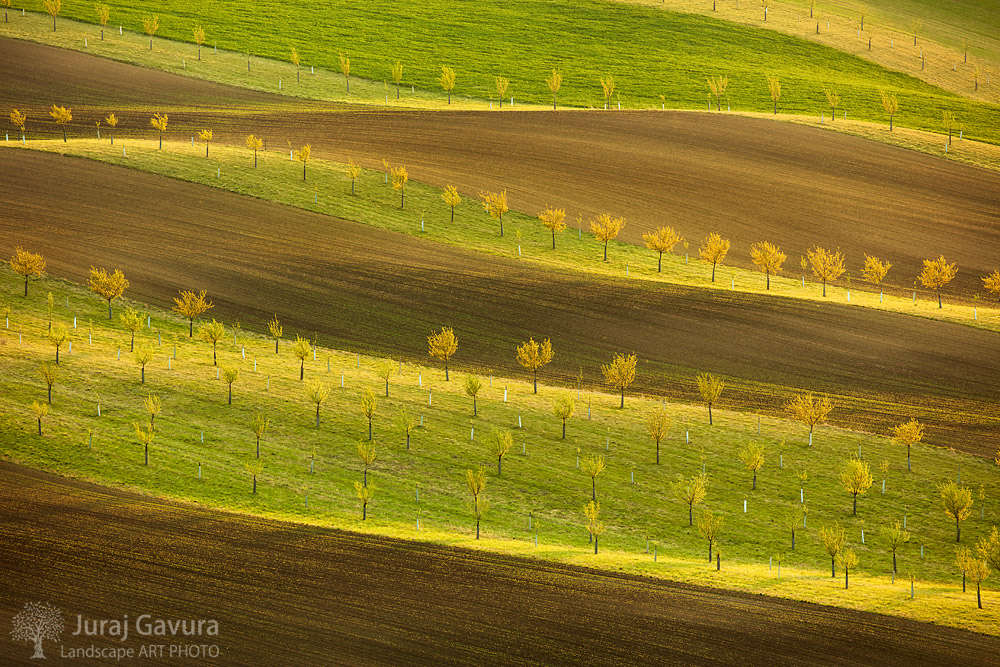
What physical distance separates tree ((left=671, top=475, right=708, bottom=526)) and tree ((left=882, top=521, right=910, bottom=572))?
29.5 feet

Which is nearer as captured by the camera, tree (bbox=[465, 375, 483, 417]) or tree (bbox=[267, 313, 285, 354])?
tree (bbox=[465, 375, 483, 417])

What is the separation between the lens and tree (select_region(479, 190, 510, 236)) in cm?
8950

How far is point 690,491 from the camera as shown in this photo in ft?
171

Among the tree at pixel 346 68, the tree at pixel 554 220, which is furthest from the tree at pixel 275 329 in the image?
the tree at pixel 346 68

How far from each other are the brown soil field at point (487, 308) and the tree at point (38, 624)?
33180 mm

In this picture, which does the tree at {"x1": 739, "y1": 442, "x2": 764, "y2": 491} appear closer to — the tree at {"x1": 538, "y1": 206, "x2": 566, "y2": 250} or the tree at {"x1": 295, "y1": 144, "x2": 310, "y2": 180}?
the tree at {"x1": 538, "y1": 206, "x2": 566, "y2": 250}

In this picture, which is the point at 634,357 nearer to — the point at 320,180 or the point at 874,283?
the point at 874,283

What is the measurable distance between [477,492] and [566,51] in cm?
9741

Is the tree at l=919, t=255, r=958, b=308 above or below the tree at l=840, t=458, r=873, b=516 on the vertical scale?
above

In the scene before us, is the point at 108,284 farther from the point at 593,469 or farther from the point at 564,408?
the point at 593,469

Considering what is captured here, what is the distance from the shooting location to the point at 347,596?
40.4 m

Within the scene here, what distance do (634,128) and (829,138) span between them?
Answer: 21.0 meters

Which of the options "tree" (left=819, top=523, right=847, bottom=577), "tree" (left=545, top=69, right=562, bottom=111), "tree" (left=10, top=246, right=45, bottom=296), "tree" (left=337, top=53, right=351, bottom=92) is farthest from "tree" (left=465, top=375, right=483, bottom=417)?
"tree" (left=337, top=53, right=351, bottom=92)

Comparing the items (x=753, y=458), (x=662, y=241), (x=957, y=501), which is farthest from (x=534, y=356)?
(x=662, y=241)
